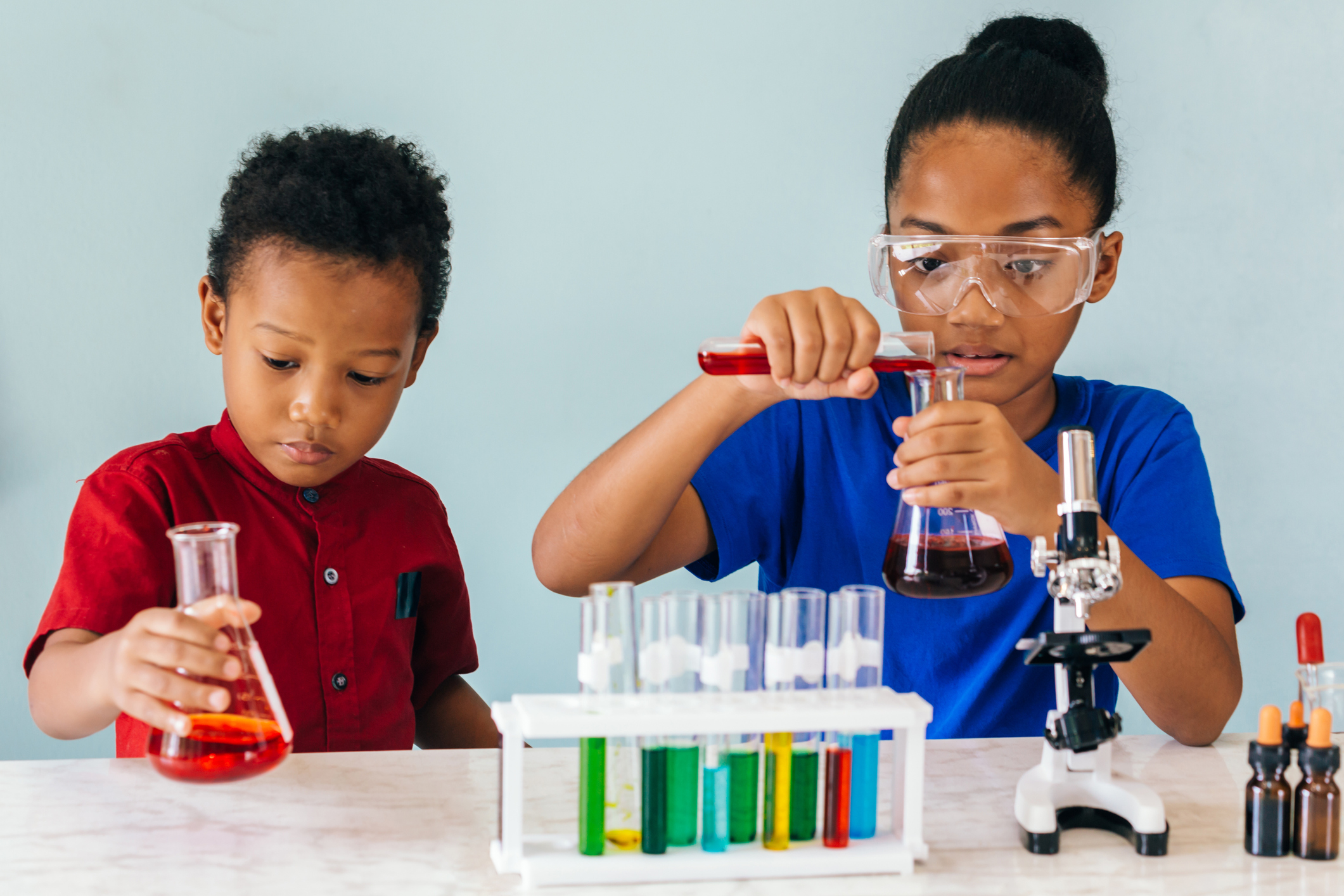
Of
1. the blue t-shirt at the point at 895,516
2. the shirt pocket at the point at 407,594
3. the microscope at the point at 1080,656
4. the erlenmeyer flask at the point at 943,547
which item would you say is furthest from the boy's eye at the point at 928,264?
the shirt pocket at the point at 407,594

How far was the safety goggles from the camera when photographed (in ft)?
4.81

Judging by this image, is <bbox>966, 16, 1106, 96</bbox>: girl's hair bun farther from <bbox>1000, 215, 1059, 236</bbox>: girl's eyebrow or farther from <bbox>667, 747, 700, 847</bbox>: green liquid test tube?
<bbox>667, 747, 700, 847</bbox>: green liquid test tube

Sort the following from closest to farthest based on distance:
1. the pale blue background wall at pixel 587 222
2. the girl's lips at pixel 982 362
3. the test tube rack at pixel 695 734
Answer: the test tube rack at pixel 695 734, the girl's lips at pixel 982 362, the pale blue background wall at pixel 587 222

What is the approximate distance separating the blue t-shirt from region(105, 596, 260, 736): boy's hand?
766 mm

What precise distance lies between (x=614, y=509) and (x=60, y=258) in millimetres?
1638

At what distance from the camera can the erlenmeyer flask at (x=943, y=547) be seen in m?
1.11

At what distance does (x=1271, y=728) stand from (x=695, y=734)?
1.70 feet

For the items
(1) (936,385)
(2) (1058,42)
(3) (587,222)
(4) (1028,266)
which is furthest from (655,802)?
(3) (587,222)

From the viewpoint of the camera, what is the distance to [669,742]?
970 mm

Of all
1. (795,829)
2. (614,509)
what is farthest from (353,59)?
(795,829)

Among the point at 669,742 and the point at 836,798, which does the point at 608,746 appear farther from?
the point at 836,798

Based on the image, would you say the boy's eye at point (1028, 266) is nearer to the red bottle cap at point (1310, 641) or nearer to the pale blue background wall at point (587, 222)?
the red bottle cap at point (1310, 641)

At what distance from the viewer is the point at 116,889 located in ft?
3.04

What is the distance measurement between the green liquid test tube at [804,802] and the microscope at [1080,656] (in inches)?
8.0
